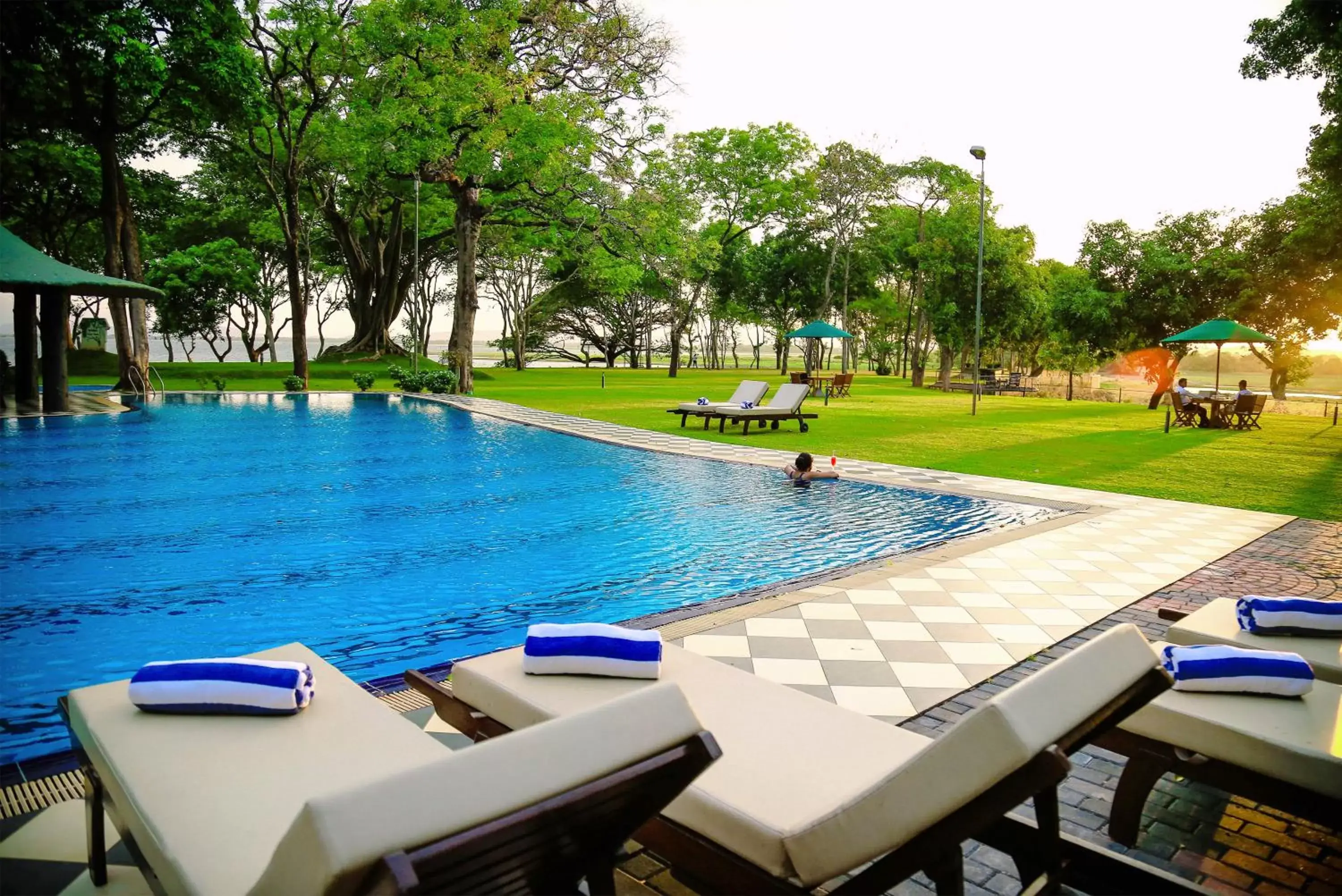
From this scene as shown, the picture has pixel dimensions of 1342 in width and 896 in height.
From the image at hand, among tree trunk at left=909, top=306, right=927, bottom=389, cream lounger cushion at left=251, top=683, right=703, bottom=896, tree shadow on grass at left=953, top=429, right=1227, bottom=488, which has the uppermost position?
tree trunk at left=909, top=306, right=927, bottom=389

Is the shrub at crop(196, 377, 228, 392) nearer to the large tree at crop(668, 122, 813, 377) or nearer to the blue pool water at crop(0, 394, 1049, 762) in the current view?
the blue pool water at crop(0, 394, 1049, 762)

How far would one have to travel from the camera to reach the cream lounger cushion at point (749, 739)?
6.63ft

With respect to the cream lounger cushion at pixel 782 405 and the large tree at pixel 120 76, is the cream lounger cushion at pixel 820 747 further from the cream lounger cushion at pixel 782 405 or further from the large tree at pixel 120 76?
the large tree at pixel 120 76

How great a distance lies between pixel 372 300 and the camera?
3688cm

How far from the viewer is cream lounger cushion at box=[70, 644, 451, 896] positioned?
187cm

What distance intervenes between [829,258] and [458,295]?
24.0 meters

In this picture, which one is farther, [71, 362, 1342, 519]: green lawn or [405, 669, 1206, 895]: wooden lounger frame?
[71, 362, 1342, 519]: green lawn

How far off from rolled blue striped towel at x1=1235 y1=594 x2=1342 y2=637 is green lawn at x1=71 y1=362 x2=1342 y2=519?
6531 mm

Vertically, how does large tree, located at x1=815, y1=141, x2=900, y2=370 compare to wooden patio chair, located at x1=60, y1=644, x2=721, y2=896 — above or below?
above

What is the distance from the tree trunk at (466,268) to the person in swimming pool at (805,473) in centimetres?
1646

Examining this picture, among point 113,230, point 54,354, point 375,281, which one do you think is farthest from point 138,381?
point 375,281

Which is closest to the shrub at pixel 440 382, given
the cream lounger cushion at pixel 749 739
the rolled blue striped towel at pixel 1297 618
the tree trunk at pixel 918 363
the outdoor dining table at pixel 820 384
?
the outdoor dining table at pixel 820 384

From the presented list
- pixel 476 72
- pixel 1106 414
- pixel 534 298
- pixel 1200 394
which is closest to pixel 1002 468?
pixel 1106 414

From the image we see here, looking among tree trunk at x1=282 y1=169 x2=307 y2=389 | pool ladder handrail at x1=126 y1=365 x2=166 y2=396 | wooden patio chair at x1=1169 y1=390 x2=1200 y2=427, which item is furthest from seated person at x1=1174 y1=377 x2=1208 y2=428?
pool ladder handrail at x1=126 y1=365 x2=166 y2=396
